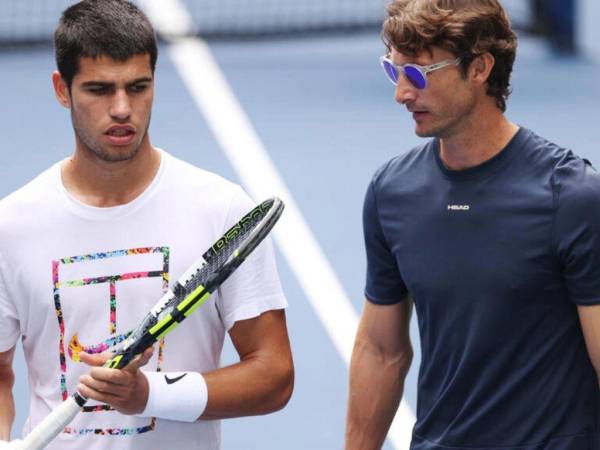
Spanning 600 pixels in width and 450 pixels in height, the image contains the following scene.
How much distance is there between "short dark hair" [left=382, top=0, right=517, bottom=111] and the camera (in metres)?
5.42

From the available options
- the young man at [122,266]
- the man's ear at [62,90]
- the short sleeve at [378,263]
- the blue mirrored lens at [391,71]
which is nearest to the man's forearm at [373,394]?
the short sleeve at [378,263]

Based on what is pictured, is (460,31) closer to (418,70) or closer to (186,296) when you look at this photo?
(418,70)

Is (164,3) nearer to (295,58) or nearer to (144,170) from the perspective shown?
(295,58)

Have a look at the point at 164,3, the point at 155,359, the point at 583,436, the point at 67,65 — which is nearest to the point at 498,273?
the point at 583,436

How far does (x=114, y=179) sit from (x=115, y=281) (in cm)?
32

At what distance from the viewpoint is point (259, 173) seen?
13125mm

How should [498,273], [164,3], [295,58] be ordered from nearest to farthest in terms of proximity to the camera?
[498,273]
[295,58]
[164,3]

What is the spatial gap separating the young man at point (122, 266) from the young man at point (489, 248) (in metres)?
0.50

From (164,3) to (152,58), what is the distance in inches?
508

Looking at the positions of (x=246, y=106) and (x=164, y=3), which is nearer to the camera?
(x=246, y=106)

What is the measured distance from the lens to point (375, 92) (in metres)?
15.5

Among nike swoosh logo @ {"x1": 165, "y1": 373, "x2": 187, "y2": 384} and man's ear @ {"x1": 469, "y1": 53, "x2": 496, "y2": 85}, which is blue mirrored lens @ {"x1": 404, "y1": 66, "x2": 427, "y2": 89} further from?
nike swoosh logo @ {"x1": 165, "y1": 373, "x2": 187, "y2": 384}

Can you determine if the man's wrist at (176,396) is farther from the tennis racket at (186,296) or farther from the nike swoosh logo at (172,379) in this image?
the tennis racket at (186,296)

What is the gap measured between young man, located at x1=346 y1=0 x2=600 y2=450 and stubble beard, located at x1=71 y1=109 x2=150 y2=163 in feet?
2.69
